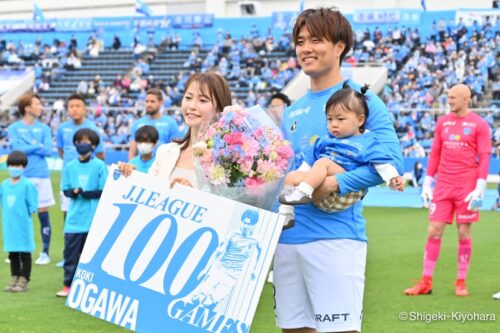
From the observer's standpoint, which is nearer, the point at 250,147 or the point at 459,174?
the point at 250,147

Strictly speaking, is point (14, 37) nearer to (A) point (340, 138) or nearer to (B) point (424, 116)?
(B) point (424, 116)

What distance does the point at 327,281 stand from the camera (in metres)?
4.09

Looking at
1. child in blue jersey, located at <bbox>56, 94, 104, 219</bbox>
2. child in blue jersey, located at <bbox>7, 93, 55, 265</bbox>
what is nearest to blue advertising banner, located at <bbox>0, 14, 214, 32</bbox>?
child in blue jersey, located at <bbox>7, 93, 55, 265</bbox>

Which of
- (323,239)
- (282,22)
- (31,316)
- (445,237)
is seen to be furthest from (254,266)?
(282,22)

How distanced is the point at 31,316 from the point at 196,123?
12.7 ft

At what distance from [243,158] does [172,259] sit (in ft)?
1.80

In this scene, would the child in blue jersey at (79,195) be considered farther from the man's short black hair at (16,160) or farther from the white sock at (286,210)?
the white sock at (286,210)

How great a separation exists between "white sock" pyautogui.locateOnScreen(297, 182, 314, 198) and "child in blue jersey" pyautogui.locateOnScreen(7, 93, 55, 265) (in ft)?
25.0

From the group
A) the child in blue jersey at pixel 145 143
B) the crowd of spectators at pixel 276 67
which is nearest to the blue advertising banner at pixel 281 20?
the crowd of spectators at pixel 276 67

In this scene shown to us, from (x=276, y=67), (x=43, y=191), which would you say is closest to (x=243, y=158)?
(x=43, y=191)

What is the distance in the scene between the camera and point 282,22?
135ft

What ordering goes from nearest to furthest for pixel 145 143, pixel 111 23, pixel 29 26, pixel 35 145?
pixel 145 143 < pixel 35 145 < pixel 111 23 < pixel 29 26

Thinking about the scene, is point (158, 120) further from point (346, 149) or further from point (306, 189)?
point (306, 189)

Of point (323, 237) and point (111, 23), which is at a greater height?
point (323, 237)
